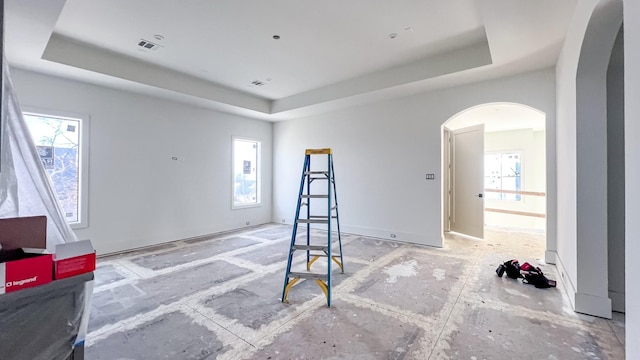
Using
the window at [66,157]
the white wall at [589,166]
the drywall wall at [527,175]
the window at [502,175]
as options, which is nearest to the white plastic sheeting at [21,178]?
the window at [66,157]

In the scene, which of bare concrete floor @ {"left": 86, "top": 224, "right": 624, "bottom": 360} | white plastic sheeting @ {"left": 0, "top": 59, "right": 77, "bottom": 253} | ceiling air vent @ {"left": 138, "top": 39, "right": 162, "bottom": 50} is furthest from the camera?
ceiling air vent @ {"left": 138, "top": 39, "right": 162, "bottom": 50}

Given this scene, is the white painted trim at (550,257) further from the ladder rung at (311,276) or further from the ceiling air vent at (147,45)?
the ceiling air vent at (147,45)

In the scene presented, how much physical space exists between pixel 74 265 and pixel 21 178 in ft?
2.18

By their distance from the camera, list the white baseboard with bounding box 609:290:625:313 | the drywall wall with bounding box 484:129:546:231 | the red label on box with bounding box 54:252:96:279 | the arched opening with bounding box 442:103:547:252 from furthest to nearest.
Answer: the drywall wall with bounding box 484:129:546:231, the arched opening with bounding box 442:103:547:252, the white baseboard with bounding box 609:290:625:313, the red label on box with bounding box 54:252:96:279

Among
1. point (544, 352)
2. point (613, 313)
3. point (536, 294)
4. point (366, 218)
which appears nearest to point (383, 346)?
point (544, 352)

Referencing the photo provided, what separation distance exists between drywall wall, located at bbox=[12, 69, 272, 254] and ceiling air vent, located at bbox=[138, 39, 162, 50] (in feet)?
4.40

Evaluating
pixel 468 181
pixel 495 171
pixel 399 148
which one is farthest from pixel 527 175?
pixel 399 148

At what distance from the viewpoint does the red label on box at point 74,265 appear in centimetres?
126

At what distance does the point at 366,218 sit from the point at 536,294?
3128 millimetres

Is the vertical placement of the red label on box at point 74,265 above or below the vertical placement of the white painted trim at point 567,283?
above

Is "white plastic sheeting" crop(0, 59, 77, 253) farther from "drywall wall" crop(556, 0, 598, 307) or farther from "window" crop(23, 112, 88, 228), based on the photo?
"drywall wall" crop(556, 0, 598, 307)

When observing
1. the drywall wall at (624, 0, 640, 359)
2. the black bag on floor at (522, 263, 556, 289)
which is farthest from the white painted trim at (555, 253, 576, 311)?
the drywall wall at (624, 0, 640, 359)

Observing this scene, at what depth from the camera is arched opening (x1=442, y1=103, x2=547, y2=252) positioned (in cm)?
553

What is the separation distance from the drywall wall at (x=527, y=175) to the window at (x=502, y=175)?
0.17 meters
